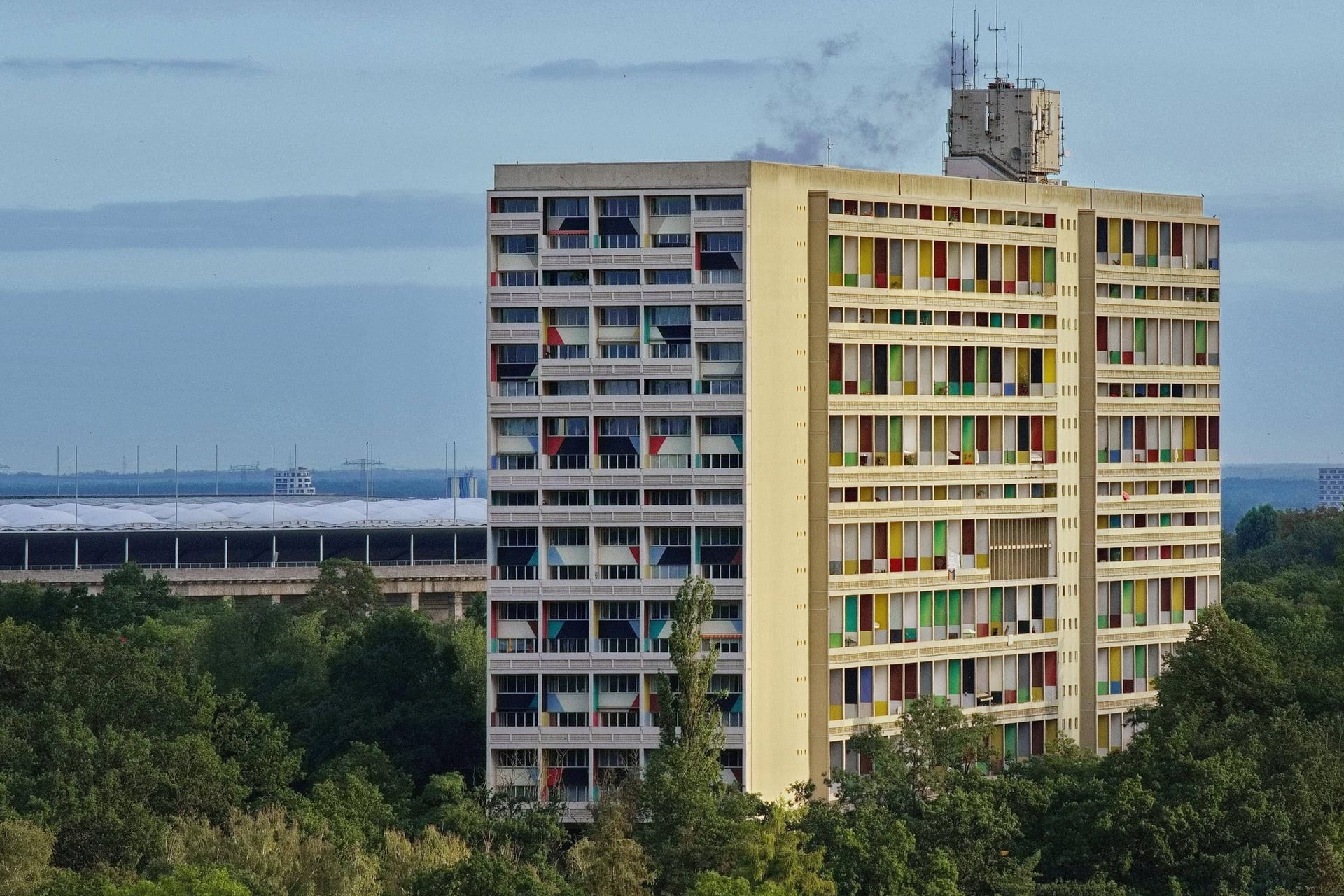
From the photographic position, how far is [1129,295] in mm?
88938

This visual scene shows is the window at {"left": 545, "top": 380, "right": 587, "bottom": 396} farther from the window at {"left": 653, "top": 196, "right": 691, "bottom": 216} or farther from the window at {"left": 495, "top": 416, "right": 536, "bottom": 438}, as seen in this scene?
the window at {"left": 653, "top": 196, "right": 691, "bottom": 216}

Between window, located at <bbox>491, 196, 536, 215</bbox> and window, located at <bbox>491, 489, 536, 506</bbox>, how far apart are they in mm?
9122

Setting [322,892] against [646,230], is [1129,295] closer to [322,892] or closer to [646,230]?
[646,230]

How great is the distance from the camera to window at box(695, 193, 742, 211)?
78.8 meters

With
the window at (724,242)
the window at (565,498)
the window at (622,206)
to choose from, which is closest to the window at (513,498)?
the window at (565,498)

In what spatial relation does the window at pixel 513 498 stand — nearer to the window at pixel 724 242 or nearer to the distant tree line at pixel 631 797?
the distant tree line at pixel 631 797

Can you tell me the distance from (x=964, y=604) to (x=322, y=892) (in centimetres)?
3004

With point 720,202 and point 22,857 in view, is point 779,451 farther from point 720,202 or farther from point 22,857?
point 22,857

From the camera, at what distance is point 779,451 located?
262ft

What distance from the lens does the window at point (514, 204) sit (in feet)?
261

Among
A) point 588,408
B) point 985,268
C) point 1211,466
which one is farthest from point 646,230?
point 1211,466

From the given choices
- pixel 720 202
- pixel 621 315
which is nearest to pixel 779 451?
pixel 621 315

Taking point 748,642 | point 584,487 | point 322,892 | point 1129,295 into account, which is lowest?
point 322,892

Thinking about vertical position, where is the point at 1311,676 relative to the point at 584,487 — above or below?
below
